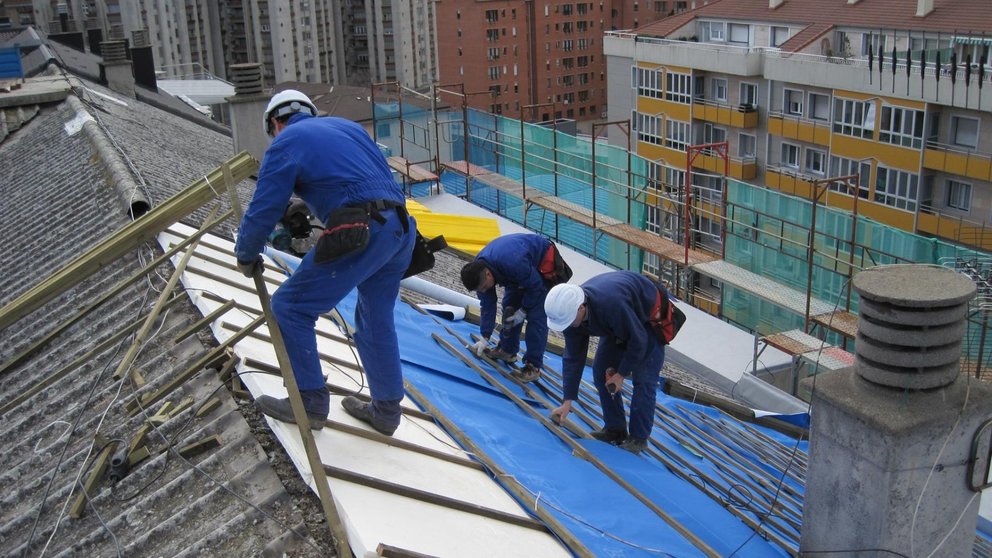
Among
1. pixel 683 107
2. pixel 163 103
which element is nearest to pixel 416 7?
pixel 683 107

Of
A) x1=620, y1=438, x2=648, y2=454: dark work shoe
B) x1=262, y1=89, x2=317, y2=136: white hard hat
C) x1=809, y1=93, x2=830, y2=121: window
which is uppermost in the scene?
x1=262, y1=89, x2=317, y2=136: white hard hat

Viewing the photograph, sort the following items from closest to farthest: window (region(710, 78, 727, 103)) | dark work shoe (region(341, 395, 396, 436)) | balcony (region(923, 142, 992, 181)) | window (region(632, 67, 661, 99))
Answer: dark work shoe (region(341, 395, 396, 436))
balcony (region(923, 142, 992, 181))
window (region(710, 78, 727, 103))
window (region(632, 67, 661, 99))

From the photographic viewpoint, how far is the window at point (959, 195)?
24141mm

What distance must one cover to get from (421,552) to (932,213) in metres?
24.3

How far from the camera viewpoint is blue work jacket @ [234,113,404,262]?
4.12 meters

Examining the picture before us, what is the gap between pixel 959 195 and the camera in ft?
80.2

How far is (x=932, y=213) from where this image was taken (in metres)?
24.7

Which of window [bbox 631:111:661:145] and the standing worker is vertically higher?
the standing worker

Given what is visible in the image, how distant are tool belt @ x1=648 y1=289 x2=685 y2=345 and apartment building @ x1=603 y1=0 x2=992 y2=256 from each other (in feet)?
43.6

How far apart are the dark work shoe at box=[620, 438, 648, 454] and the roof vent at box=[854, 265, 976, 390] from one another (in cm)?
219

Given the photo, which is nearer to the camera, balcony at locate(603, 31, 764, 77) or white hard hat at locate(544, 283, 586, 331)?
white hard hat at locate(544, 283, 586, 331)

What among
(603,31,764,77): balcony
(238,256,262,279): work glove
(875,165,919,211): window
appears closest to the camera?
(238,256,262,279): work glove

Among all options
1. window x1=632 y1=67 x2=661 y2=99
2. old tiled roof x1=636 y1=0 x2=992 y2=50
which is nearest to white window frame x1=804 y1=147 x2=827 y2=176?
old tiled roof x1=636 y1=0 x2=992 y2=50

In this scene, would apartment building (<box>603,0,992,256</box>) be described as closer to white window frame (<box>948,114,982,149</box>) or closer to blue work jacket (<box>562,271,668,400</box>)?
white window frame (<box>948,114,982,149</box>)
